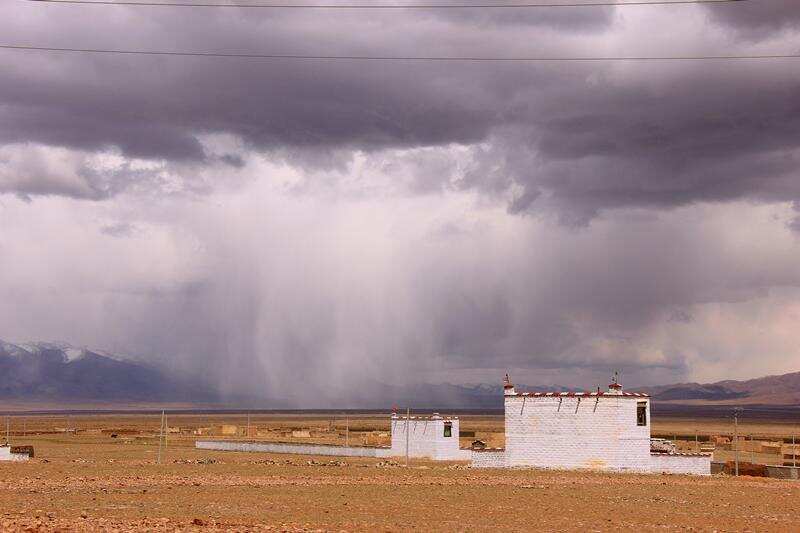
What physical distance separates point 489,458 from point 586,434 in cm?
670

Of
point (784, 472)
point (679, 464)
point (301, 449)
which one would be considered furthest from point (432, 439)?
point (784, 472)

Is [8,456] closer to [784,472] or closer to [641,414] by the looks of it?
[641,414]

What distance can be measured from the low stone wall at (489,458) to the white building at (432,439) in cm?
999

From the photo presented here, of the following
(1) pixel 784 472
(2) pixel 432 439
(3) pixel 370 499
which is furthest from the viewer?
(2) pixel 432 439

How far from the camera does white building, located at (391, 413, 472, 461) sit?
244 ft

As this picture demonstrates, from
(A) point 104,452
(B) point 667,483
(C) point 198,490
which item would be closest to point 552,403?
(B) point 667,483

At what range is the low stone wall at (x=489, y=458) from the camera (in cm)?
6197

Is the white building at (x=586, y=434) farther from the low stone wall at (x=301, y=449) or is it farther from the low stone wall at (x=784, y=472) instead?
the low stone wall at (x=301, y=449)

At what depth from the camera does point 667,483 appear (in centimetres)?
5281

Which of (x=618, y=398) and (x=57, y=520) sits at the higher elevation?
(x=618, y=398)

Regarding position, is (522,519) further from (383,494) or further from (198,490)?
(198,490)

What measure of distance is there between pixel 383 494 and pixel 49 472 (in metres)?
21.4

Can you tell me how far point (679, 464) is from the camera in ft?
197

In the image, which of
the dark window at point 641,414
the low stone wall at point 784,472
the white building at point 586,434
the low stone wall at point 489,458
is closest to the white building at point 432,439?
the low stone wall at point 489,458
